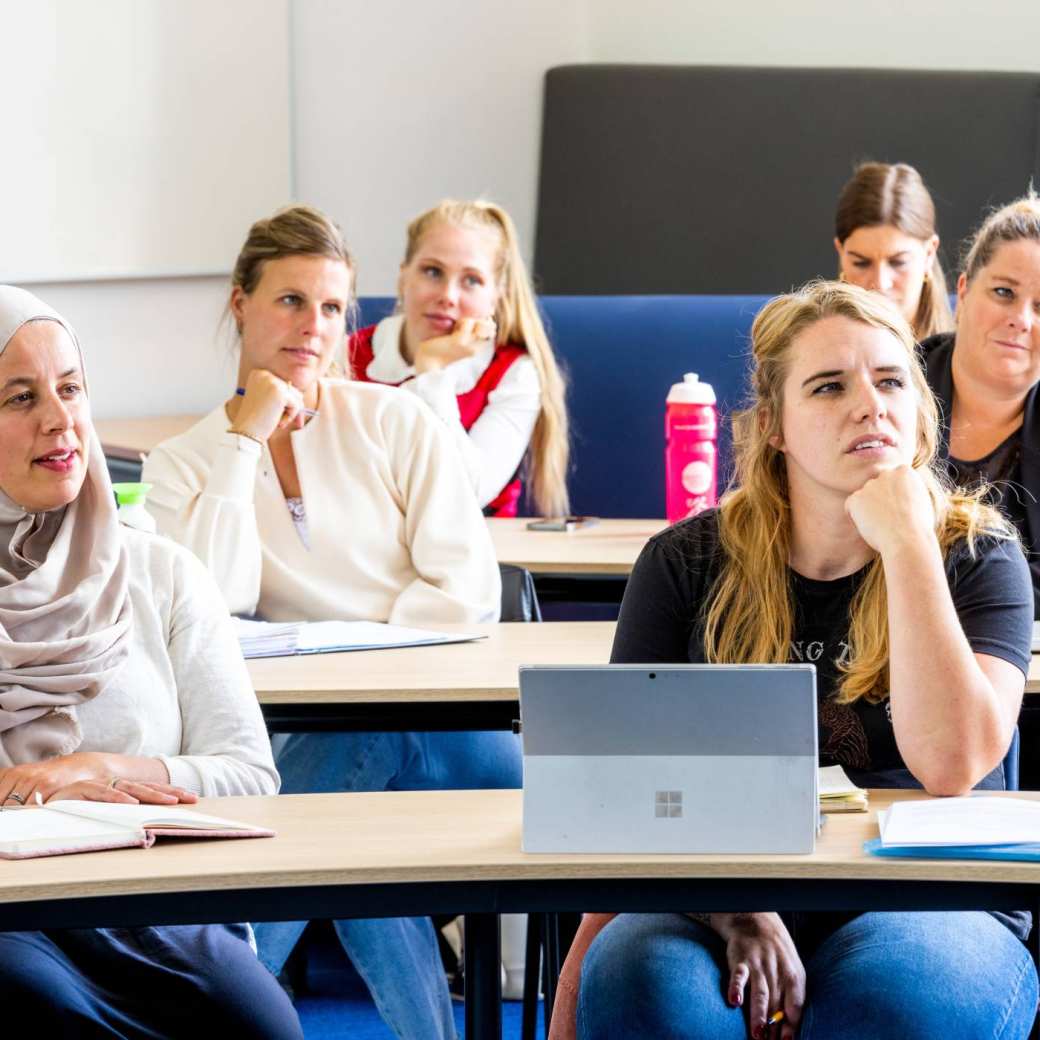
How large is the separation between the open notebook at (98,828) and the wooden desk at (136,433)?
7.27 ft

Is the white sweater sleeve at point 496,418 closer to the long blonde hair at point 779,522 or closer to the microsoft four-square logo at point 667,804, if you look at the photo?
the long blonde hair at point 779,522

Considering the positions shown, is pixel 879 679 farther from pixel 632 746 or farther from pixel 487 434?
pixel 487 434

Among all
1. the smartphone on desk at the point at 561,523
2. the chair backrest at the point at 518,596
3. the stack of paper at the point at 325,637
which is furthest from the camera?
the smartphone on desk at the point at 561,523

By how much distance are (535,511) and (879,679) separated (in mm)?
2130

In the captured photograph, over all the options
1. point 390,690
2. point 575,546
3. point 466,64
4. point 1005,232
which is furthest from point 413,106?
point 390,690

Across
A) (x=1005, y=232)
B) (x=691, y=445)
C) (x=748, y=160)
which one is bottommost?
(x=691, y=445)

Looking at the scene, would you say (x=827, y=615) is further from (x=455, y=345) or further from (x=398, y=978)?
(x=455, y=345)

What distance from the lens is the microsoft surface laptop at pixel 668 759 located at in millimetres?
1515

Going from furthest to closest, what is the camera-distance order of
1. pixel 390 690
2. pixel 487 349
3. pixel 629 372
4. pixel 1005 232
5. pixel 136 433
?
pixel 136 433, pixel 629 372, pixel 487 349, pixel 1005 232, pixel 390 690

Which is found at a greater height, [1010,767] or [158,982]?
[1010,767]

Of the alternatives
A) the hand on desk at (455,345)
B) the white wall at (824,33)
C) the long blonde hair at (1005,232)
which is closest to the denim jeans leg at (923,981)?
the long blonde hair at (1005,232)

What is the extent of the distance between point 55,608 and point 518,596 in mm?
1055

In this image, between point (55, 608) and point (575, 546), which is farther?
point (575, 546)

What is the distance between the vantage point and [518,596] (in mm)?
2848
